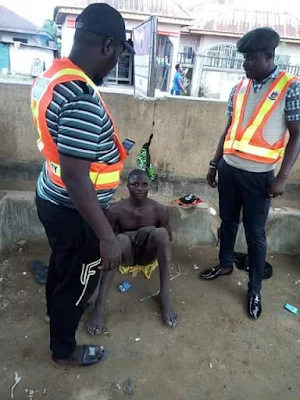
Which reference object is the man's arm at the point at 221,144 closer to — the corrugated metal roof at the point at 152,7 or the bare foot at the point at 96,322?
the bare foot at the point at 96,322

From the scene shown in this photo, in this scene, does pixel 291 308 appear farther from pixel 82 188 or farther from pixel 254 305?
pixel 82 188

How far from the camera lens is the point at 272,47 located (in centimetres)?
190

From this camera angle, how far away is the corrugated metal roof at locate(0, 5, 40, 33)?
2021 cm

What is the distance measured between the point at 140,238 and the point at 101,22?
1.45 meters

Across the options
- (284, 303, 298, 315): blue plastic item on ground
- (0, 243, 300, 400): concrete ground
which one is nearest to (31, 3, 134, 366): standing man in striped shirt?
(0, 243, 300, 400): concrete ground

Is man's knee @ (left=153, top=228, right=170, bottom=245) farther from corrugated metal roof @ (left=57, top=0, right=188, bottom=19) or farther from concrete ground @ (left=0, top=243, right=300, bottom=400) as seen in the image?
corrugated metal roof @ (left=57, top=0, right=188, bottom=19)

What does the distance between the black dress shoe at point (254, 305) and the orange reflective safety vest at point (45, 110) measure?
5.22ft

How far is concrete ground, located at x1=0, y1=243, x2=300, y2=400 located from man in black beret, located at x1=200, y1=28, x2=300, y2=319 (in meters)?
0.24

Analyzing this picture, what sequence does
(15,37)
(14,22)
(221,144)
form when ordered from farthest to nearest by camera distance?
(14,22), (15,37), (221,144)

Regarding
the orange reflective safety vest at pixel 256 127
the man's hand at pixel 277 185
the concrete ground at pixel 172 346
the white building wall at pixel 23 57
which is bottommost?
the concrete ground at pixel 172 346

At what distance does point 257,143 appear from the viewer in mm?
2068

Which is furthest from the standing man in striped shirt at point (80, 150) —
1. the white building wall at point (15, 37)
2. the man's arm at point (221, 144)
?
the white building wall at point (15, 37)

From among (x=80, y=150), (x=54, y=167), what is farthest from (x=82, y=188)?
(x=54, y=167)

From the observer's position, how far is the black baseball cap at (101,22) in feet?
3.73
